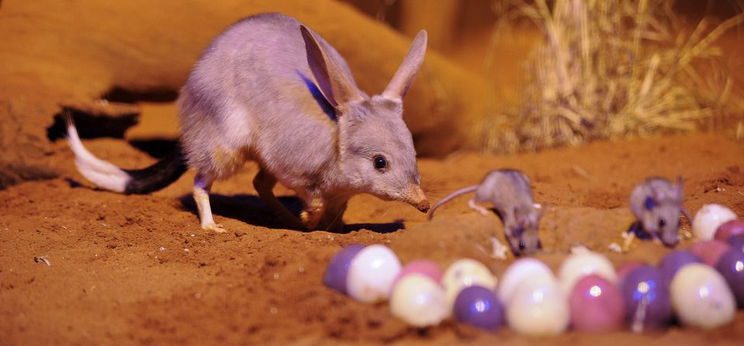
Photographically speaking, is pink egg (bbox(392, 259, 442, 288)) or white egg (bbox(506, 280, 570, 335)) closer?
white egg (bbox(506, 280, 570, 335))

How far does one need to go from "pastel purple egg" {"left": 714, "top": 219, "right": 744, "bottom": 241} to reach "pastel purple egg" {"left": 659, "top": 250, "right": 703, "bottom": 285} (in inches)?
15.0

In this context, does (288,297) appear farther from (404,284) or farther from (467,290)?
(467,290)

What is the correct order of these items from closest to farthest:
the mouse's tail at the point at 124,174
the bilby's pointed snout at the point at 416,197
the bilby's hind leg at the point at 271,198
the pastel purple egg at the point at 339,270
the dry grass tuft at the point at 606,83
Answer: the pastel purple egg at the point at 339,270 → the bilby's pointed snout at the point at 416,197 → the bilby's hind leg at the point at 271,198 → the mouse's tail at the point at 124,174 → the dry grass tuft at the point at 606,83

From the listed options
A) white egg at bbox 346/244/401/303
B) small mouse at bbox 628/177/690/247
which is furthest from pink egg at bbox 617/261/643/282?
white egg at bbox 346/244/401/303

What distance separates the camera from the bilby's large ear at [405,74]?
4.38 m

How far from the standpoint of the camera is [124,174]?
5391mm

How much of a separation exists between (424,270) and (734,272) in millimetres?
1139

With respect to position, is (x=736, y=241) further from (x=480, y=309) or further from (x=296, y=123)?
(x=296, y=123)

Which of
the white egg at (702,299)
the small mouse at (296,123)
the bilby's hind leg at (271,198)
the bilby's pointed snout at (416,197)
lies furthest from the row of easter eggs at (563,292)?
the bilby's hind leg at (271,198)

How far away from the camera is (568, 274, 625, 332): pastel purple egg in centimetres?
271

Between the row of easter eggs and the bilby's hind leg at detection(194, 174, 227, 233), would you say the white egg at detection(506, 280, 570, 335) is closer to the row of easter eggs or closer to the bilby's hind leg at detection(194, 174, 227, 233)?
the row of easter eggs

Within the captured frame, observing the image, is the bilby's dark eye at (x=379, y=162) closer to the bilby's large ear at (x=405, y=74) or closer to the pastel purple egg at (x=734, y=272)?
the bilby's large ear at (x=405, y=74)

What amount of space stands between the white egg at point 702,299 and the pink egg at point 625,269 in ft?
0.57

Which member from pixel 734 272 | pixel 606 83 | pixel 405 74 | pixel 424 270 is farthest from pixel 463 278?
pixel 606 83
